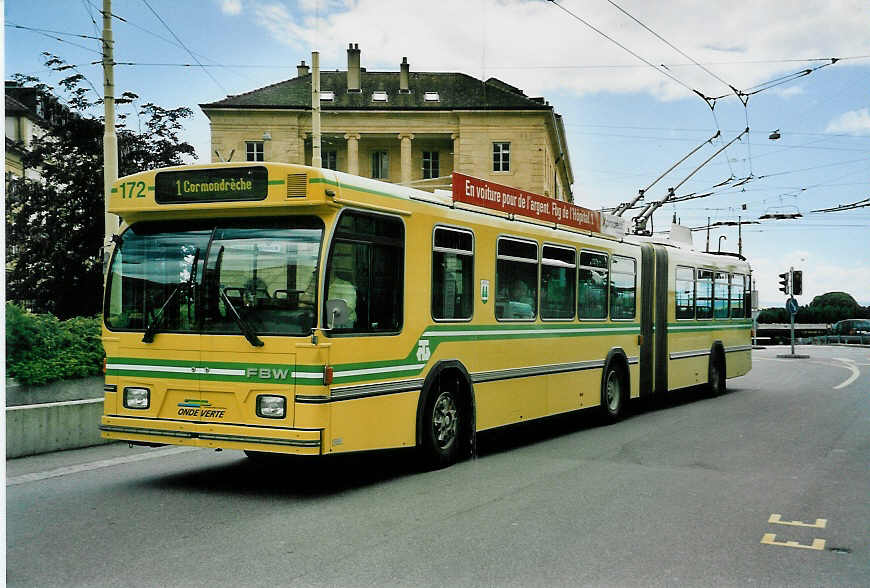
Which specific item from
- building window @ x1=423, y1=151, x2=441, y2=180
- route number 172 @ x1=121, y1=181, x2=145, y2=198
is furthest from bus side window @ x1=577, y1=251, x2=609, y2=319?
building window @ x1=423, y1=151, x2=441, y2=180

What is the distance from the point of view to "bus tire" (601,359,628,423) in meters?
14.5

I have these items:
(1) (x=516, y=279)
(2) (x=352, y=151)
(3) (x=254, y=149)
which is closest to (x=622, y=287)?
(1) (x=516, y=279)

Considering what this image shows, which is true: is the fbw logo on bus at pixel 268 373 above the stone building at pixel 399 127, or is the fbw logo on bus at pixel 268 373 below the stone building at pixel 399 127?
below

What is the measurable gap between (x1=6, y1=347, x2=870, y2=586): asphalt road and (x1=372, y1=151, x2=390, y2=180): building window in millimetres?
46780

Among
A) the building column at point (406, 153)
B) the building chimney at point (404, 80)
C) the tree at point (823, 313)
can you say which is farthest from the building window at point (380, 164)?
the tree at point (823, 313)

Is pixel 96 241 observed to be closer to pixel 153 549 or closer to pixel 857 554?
pixel 153 549

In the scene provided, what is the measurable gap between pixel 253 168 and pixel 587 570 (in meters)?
4.50

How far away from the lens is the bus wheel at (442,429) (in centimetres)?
968

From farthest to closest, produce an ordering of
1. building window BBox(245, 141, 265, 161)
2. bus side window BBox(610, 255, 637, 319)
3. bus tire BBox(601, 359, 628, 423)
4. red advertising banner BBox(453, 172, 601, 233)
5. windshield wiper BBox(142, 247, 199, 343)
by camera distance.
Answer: building window BBox(245, 141, 265, 161), bus side window BBox(610, 255, 637, 319), bus tire BBox(601, 359, 628, 423), red advertising banner BBox(453, 172, 601, 233), windshield wiper BBox(142, 247, 199, 343)

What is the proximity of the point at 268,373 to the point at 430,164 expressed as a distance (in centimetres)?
5107

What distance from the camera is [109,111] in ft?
52.3

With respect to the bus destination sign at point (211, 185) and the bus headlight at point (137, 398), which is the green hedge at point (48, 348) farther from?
the bus destination sign at point (211, 185)

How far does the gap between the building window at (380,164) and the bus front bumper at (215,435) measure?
4999 cm

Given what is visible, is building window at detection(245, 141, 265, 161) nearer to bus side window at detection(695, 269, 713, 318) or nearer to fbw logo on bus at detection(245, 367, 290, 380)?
bus side window at detection(695, 269, 713, 318)
